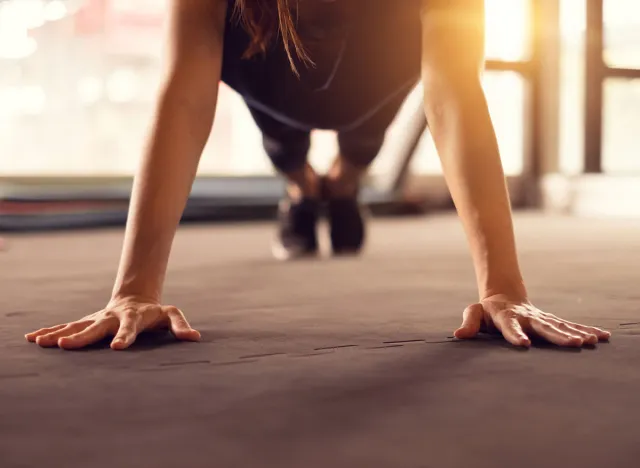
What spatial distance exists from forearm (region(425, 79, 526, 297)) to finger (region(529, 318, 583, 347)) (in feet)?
0.22

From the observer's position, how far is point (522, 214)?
4070 millimetres

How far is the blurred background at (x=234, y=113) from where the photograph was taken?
3619 millimetres

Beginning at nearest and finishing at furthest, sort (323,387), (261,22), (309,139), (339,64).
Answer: (323,387) → (261,22) → (339,64) → (309,139)

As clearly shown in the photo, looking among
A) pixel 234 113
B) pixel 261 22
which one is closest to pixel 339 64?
pixel 261 22

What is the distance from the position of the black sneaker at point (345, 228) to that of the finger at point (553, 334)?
4.02ft

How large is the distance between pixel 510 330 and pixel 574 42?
386 centimetres

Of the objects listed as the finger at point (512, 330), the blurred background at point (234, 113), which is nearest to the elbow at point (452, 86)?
the finger at point (512, 330)

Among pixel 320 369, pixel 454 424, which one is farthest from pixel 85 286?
pixel 454 424

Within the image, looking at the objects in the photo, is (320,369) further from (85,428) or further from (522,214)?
(522,214)

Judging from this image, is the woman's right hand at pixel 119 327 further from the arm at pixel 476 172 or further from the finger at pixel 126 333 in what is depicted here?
the arm at pixel 476 172

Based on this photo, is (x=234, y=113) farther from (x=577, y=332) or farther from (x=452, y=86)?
(x=577, y=332)

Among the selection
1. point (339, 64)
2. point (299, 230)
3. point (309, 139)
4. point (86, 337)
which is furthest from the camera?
point (299, 230)

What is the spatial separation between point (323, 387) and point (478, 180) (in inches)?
16.8

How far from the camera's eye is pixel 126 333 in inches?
34.3
